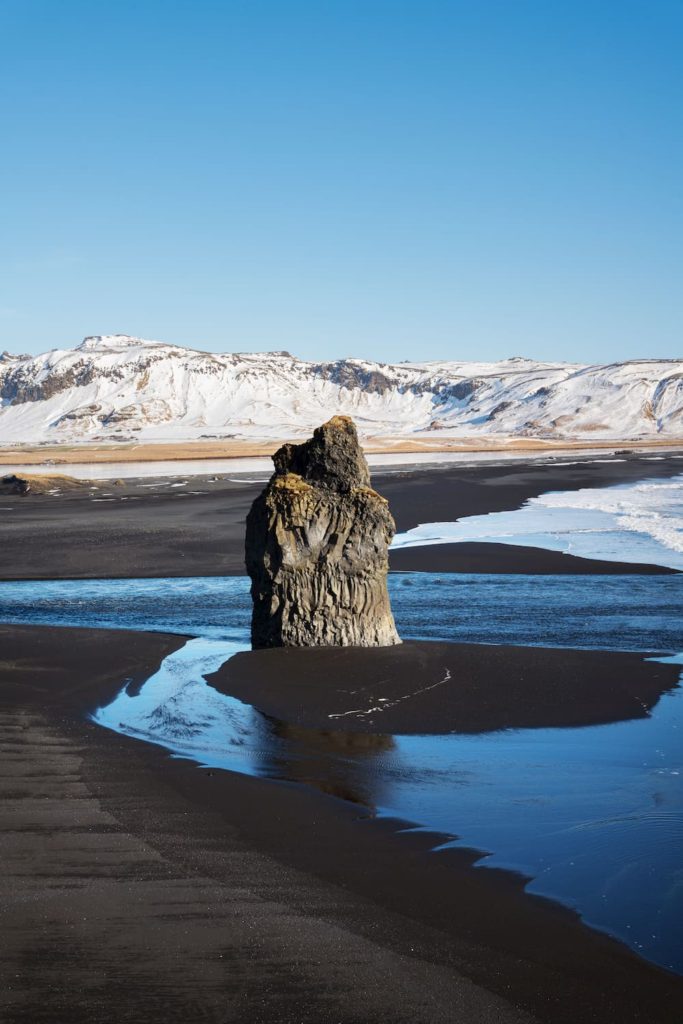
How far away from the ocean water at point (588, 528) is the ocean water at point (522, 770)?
9614 mm

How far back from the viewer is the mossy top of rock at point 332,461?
13508 millimetres

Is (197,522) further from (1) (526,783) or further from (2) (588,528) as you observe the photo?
(1) (526,783)

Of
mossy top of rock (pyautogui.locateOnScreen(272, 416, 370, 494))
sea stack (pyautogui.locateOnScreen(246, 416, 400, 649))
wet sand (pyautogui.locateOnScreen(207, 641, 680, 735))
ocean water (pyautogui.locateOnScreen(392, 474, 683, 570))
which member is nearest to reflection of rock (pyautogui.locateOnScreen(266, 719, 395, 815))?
wet sand (pyautogui.locateOnScreen(207, 641, 680, 735))

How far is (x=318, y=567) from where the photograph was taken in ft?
41.9

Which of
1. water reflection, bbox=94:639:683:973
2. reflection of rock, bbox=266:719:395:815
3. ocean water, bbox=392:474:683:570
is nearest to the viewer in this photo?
water reflection, bbox=94:639:683:973

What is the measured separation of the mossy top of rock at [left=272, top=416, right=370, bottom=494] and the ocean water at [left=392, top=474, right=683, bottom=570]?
11066 millimetres

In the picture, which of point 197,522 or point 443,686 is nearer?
point 443,686

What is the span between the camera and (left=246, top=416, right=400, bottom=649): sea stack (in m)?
12.7

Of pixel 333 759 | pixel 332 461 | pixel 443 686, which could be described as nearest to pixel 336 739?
pixel 333 759

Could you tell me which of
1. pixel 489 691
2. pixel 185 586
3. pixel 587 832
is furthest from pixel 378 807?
pixel 185 586

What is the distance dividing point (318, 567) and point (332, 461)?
167 centimetres

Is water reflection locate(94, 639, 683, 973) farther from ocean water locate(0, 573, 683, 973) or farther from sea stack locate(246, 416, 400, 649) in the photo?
sea stack locate(246, 416, 400, 649)

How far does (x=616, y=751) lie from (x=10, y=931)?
5691 millimetres

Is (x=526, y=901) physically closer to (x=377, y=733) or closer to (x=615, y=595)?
(x=377, y=733)
